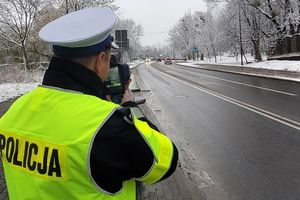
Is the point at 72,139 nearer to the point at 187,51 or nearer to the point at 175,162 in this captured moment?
the point at 175,162

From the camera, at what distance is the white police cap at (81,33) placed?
63.1 inches

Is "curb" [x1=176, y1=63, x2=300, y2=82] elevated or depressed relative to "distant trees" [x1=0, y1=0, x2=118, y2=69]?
depressed

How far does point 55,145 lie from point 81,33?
43 cm

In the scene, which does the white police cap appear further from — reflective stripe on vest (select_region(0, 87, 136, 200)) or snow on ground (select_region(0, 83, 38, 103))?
snow on ground (select_region(0, 83, 38, 103))

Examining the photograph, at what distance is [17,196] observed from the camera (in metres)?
1.69

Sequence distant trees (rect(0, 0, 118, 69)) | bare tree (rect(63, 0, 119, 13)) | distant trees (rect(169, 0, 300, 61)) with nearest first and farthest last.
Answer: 1. distant trees (rect(0, 0, 118, 69))
2. bare tree (rect(63, 0, 119, 13))
3. distant trees (rect(169, 0, 300, 61))

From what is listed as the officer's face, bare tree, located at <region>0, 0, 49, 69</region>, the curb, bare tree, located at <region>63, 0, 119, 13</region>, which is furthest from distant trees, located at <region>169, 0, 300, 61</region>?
the officer's face

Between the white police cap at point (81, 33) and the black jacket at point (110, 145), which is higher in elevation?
the white police cap at point (81, 33)

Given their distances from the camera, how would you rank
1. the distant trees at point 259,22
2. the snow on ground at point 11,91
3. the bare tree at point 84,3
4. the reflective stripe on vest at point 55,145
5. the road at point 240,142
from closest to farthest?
1. the reflective stripe on vest at point 55,145
2. the road at point 240,142
3. the snow on ground at point 11,91
4. the bare tree at point 84,3
5. the distant trees at point 259,22

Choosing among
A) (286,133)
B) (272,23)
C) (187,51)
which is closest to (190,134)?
(286,133)

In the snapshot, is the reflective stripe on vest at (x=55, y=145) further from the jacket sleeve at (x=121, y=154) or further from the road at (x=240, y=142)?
the road at (x=240, y=142)

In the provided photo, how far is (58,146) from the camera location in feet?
4.99

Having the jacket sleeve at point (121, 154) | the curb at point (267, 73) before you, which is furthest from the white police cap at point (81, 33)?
the curb at point (267, 73)

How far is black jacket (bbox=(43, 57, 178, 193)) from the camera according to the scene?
1.52 meters
